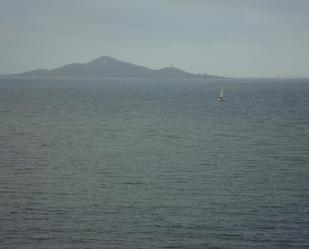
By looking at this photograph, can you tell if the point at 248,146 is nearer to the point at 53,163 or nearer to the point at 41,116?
the point at 53,163

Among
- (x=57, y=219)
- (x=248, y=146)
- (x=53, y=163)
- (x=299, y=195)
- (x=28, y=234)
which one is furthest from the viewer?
(x=248, y=146)

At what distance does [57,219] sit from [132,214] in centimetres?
573

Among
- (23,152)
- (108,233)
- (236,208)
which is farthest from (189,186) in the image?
(23,152)

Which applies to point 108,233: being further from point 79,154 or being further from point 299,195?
point 79,154

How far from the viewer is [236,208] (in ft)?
129

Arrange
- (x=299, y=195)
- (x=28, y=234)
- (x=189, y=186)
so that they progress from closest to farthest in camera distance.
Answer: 1. (x=28, y=234)
2. (x=299, y=195)
3. (x=189, y=186)

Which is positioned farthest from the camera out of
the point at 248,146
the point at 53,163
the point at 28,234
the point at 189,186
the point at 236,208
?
the point at 248,146

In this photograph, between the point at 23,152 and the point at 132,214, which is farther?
the point at 23,152

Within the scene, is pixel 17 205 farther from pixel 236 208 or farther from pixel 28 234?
pixel 236 208

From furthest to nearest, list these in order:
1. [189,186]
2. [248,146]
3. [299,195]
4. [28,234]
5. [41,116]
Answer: [41,116], [248,146], [189,186], [299,195], [28,234]

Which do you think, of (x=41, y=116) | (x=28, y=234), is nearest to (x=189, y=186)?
(x=28, y=234)

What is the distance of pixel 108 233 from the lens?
34.1 m

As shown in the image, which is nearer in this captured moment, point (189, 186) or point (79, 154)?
point (189, 186)

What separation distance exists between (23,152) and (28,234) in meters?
29.7
